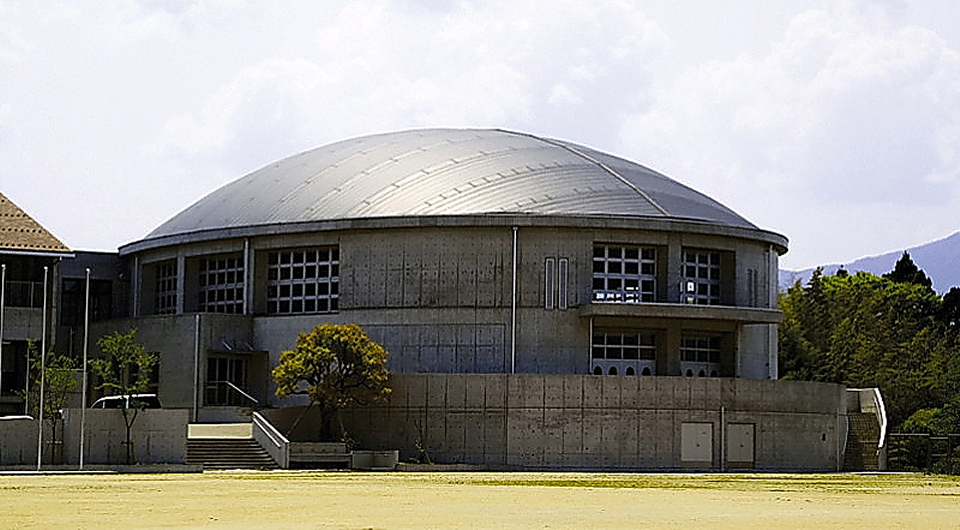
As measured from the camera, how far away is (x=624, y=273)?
2795 inches

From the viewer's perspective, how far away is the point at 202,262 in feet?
254

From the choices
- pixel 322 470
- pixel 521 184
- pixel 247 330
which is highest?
pixel 521 184

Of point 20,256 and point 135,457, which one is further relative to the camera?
point 20,256

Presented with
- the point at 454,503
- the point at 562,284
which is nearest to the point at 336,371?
the point at 562,284

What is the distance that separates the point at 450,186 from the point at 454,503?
40.8 meters

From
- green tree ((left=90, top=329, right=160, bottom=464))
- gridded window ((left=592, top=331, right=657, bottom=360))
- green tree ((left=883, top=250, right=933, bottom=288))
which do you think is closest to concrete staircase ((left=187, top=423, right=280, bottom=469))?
green tree ((left=90, top=329, right=160, bottom=464))

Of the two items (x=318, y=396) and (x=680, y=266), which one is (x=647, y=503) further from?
(x=680, y=266)

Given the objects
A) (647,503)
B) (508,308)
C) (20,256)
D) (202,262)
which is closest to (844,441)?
(508,308)

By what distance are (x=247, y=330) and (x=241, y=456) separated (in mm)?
14184

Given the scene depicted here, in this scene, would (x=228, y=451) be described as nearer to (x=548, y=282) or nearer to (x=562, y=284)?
(x=548, y=282)

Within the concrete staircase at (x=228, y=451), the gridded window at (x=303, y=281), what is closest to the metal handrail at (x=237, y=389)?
the gridded window at (x=303, y=281)

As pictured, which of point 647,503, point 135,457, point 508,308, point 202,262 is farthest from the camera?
point 202,262

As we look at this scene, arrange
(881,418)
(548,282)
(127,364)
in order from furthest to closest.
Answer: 1. (881,418)
2. (548,282)
3. (127,364)

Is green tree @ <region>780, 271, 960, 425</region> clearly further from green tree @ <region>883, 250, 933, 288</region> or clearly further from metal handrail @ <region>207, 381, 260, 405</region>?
metal handrail @ <region>207, 381, 260, 405</region>
